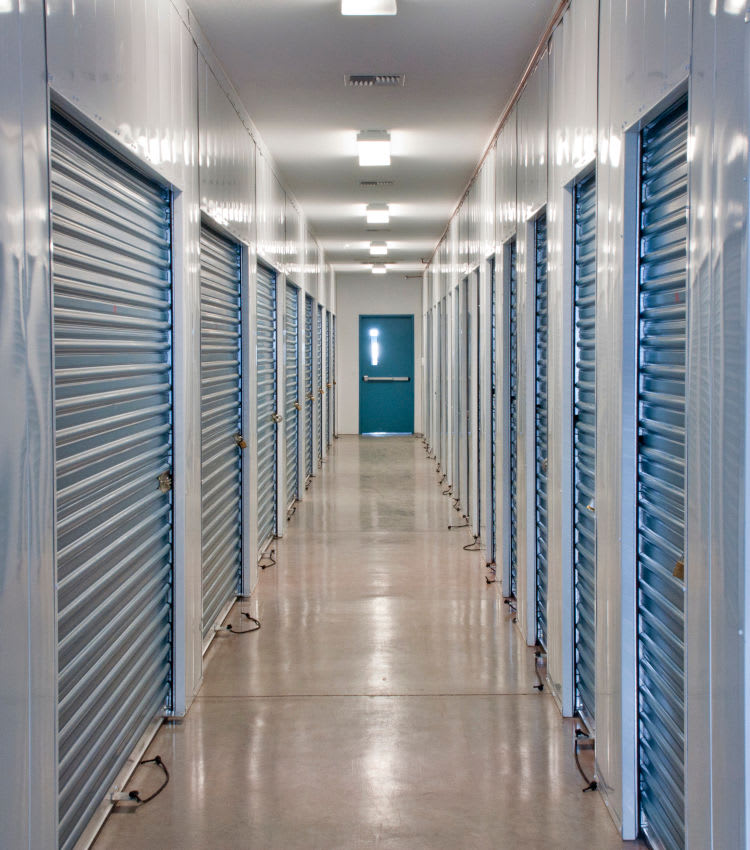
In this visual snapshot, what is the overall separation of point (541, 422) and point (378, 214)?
592 centimetres

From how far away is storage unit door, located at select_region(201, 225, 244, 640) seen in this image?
194 inches

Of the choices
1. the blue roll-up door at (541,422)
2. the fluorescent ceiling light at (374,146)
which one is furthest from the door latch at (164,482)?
the fluorescent ceiling light at (374,146)

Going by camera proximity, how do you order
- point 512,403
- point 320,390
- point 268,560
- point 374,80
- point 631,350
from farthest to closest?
point 320,390 < point 268,560 < point 512,403 < point 374,80 < point 631,350

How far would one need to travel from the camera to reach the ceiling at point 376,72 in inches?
169

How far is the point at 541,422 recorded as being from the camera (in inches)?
→ 193

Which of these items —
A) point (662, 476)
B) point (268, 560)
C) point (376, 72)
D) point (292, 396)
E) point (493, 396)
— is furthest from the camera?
point (292, 396)

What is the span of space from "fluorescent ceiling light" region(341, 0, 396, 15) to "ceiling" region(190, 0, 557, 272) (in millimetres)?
135

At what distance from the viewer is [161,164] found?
3.64m

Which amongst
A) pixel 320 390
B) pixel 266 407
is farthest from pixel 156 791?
pixel 320 390

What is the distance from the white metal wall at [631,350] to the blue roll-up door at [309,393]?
19.8ft

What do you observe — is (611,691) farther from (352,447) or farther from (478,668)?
(352,447)

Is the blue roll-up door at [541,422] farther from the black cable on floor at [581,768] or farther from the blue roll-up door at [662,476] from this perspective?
the blue roll-up door at [662,476]

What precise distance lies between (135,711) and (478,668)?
1.85 m

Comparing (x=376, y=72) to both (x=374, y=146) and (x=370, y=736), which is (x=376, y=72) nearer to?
(x=374, y=146)
